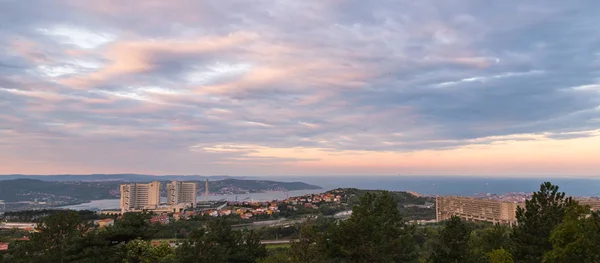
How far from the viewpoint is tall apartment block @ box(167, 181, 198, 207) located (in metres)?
130

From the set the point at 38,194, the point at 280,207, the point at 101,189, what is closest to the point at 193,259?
the point at 280,207

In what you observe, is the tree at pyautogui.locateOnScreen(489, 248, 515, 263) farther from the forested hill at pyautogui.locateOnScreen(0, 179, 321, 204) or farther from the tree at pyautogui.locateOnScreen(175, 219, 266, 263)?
the forested hill at pyautogui.locateOnScreen(0, 179, 321, 204)

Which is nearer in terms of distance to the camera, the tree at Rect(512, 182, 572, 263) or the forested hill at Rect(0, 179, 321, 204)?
the tree at Rect(512, 182, 572, 263)

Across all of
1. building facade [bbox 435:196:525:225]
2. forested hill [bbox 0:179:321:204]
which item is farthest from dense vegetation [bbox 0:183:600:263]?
forested hill [bbox 0:179:321:204]

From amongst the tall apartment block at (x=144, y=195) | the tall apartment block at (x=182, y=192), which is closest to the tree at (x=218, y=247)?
the tall apartment block at (x=144, y=195)

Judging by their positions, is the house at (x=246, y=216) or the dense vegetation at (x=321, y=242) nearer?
the dense vegetation at (x=321, y=242)

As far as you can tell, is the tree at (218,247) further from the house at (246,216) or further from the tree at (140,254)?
the house at (246,216)

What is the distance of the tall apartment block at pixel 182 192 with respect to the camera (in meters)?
130

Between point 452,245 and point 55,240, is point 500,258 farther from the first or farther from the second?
point 55,240

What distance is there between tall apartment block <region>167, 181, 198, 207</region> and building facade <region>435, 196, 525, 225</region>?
84926mm

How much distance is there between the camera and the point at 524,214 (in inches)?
597

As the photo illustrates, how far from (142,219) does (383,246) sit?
9082mm

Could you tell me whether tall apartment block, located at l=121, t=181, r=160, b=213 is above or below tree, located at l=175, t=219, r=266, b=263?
below

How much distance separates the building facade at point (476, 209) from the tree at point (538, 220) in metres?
56.0
